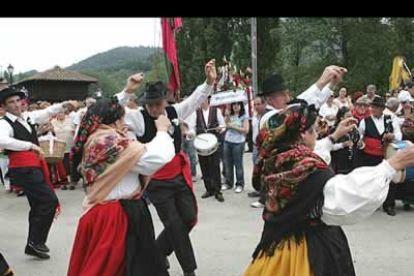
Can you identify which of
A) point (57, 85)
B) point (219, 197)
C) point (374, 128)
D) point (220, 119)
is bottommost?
point (57, 85)

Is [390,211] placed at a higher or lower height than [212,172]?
lower

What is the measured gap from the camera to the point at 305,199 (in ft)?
8.12

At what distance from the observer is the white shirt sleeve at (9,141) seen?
4.86 metres

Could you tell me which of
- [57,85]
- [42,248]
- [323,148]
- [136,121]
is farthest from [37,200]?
[57,85]

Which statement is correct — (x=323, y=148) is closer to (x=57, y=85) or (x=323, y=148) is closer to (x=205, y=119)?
(x=205, y=119)

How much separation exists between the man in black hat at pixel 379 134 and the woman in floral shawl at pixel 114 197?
430 cm

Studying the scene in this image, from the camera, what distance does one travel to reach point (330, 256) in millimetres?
2555

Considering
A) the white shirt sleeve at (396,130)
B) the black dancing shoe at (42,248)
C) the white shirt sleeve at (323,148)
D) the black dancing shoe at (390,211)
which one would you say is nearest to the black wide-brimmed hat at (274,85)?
the white shirt sleeve at (323,148)

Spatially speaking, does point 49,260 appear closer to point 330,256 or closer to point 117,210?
point 117,210

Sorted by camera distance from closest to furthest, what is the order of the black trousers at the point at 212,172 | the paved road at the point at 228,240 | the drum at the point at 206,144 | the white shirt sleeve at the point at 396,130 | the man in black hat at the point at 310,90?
the man in black hat at the point at 310,90, the paved road at the point at 228,240, the white shirt sleeve at the point at 396,130, the drum at the point at 206,144, the black trousers at the point at 212,172

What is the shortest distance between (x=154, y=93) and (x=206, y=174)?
3.97m

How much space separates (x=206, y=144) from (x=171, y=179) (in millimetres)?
3445

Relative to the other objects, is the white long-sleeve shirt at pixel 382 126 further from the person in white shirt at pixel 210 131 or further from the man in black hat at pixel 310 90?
the man in black hat at pixel 310 90

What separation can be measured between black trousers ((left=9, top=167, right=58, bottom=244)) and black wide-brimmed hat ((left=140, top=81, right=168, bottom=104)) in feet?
5.84
